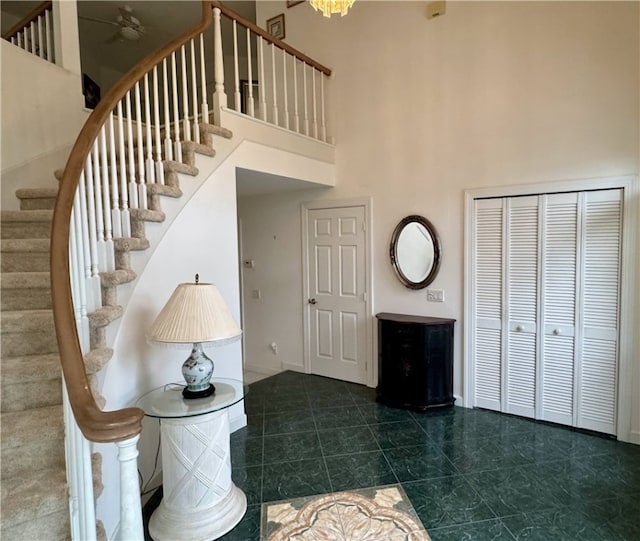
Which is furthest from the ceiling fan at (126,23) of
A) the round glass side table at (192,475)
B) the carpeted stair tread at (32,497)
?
the carpeted stair tread at (32,497)

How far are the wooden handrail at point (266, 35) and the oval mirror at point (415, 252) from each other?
195cm

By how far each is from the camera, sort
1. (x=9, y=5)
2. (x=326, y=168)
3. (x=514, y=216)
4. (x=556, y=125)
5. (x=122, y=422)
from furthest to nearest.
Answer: (x=9, y=5), (x=326, y=168), (x=514, y=216), (x=556, y=125), (x=122, y=422)

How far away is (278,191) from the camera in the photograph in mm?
4684

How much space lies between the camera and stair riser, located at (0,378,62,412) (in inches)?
72.1

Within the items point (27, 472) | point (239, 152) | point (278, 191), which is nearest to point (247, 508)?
point (27, 472)

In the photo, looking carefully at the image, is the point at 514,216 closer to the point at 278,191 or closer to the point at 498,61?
the point at 498,61

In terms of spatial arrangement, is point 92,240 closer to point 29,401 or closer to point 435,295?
point 29,401

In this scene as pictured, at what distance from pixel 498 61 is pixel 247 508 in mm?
4025

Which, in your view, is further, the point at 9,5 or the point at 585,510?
the point at 9,5

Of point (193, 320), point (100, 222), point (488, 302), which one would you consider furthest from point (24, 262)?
point (488, 302)

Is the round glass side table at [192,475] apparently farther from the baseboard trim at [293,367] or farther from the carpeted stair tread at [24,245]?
the baseboard trim at [293,367]

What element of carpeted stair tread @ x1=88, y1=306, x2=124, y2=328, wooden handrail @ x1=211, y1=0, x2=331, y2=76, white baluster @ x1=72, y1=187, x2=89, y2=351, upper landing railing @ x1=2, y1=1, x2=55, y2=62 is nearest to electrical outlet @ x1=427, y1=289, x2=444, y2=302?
wooden handrail @ x1=211, y1=0, x2=331, y2=76

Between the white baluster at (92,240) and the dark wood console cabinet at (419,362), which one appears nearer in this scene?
the white baluster at (92,240)

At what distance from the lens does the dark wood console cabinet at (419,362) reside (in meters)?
3.54
